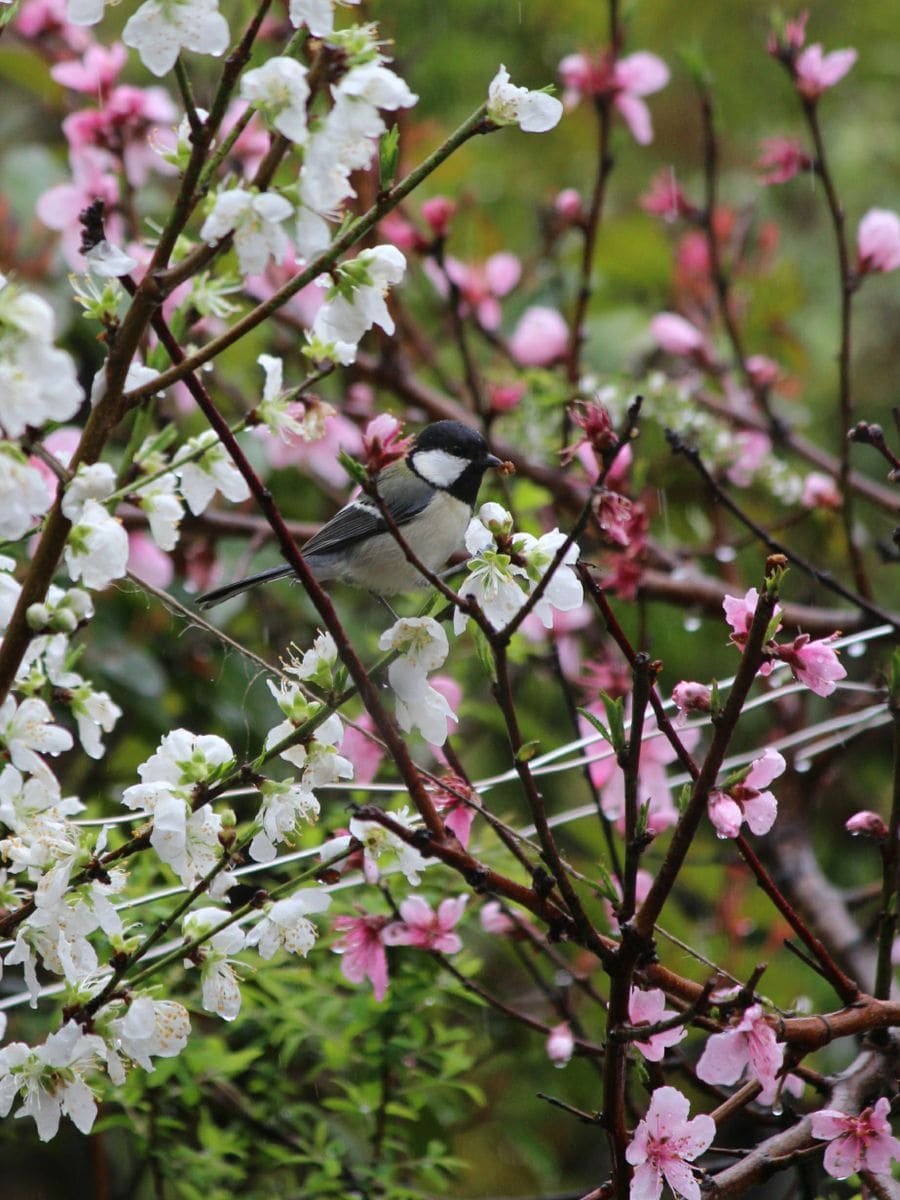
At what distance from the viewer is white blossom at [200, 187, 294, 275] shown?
81cm

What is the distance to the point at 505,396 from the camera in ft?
6.89

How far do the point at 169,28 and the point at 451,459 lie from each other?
1088 mm

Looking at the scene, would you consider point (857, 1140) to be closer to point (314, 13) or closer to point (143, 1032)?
point (143, 1032)

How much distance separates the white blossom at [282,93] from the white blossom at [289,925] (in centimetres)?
54

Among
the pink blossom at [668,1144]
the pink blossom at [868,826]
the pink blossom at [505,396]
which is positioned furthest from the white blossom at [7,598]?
the pink blossom at [505,396]

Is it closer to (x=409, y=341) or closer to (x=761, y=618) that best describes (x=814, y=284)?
(x=409, y=341)

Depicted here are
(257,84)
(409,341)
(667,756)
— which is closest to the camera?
(257,84)

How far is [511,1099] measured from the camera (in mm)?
2041

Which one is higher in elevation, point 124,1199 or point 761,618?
point 761,618

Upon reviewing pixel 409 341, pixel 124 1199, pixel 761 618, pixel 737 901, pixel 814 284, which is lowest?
pixel 124 1199

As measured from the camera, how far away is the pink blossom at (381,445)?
869mm

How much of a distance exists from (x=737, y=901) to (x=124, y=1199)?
3.76 ft

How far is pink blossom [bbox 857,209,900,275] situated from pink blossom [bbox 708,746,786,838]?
4.12 ft

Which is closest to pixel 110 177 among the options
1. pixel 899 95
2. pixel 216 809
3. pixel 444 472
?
pixel 444 472
